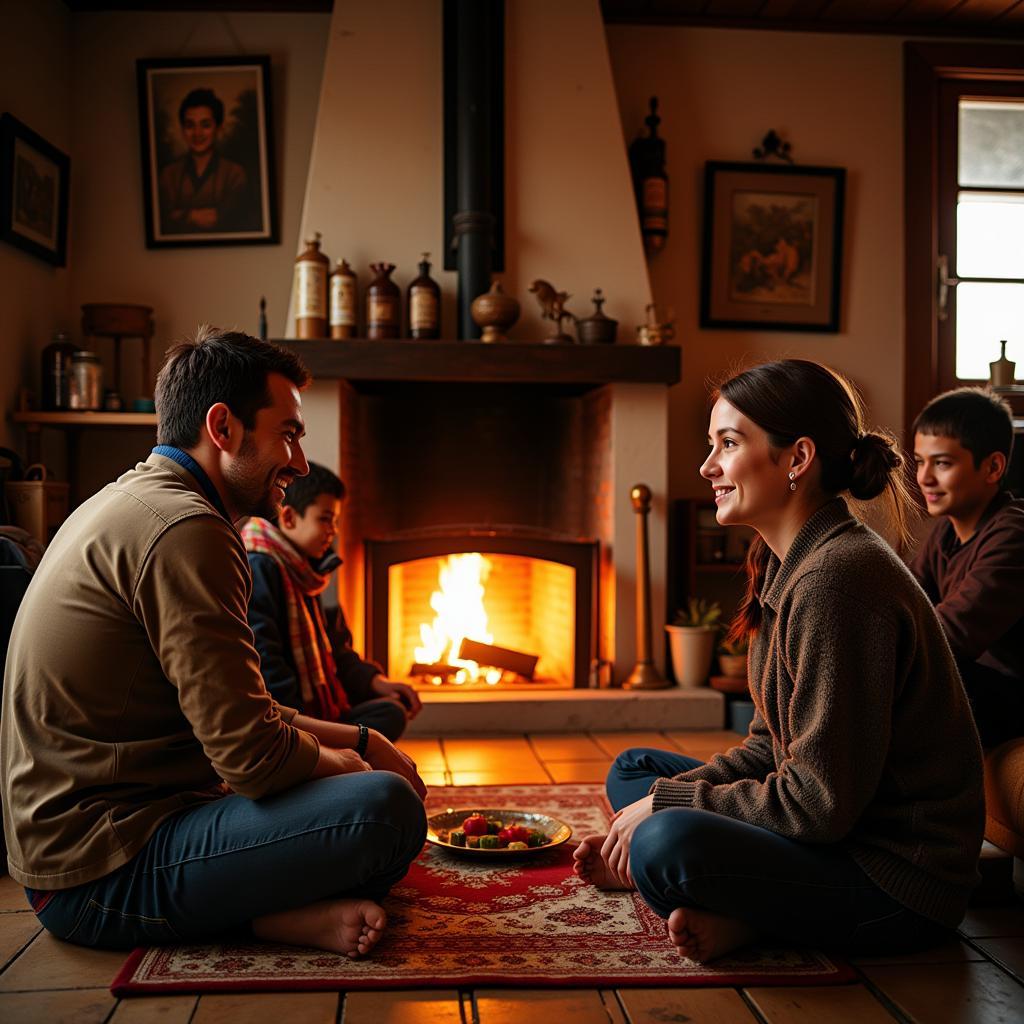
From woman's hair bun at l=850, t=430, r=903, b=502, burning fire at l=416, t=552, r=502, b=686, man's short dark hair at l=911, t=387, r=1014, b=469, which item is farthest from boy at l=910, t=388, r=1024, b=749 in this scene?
burning fire at l=416, t=552, r=502, b=686

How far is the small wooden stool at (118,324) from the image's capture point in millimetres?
4117

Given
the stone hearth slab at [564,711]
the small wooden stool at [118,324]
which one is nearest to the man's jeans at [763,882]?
the stone hearth slab at [564,711]

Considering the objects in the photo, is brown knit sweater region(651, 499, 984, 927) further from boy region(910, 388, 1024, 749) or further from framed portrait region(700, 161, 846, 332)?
framed portrait region(700, 161, 846, 332)

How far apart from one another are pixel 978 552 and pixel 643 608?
1.60m

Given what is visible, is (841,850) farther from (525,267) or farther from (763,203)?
(763,203)

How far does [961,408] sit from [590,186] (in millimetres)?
1954

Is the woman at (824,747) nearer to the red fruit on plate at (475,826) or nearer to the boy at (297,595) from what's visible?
the red fruit on plate at (475,826)

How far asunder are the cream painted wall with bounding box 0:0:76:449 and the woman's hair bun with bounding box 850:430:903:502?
306cm

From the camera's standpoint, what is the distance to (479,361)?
12.8 feet

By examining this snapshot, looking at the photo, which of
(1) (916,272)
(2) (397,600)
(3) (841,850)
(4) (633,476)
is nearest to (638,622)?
(4) (633,476)

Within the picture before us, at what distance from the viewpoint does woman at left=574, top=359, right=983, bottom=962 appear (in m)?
1.63

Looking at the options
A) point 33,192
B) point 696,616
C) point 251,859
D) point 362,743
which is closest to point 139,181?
point 33,192

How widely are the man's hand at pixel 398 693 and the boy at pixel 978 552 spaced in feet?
Answer: 4.47

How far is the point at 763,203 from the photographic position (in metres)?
4.55
